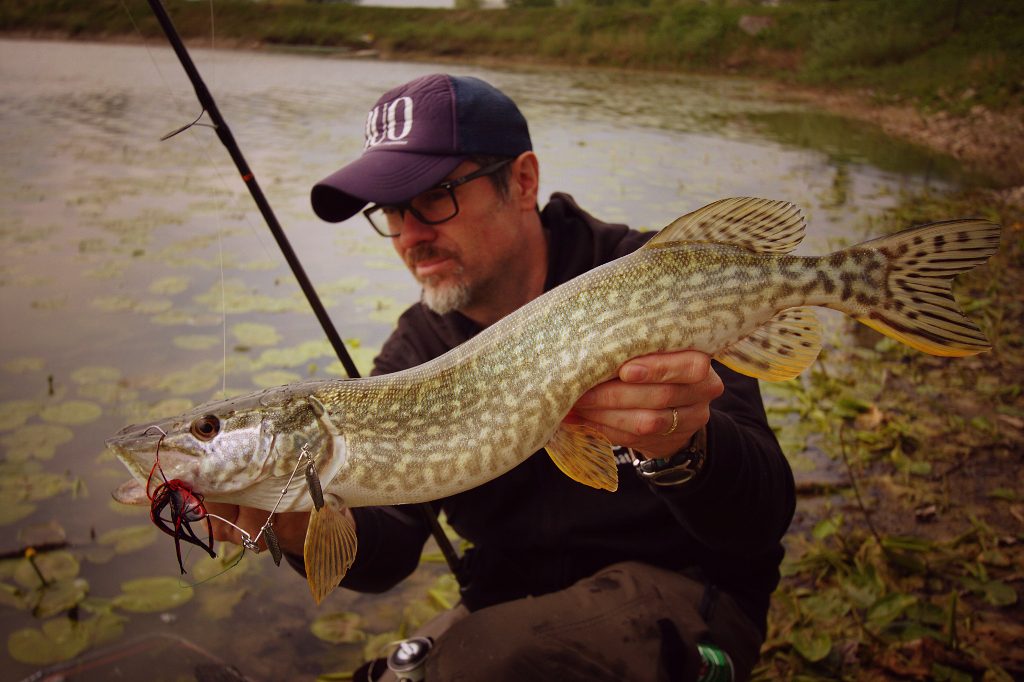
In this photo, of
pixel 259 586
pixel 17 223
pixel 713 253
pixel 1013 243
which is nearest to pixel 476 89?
pixel 713 253

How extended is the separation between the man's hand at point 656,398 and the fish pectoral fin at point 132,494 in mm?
888

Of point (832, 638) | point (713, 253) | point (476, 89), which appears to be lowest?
point (832, 638)

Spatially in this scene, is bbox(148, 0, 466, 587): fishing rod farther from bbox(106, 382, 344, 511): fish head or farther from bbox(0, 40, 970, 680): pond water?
bbox(106, 382, 344, 511): fish head

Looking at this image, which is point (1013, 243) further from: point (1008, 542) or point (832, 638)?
point (832, 638)

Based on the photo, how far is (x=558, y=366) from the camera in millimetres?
1376

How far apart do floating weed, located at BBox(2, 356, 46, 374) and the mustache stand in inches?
107

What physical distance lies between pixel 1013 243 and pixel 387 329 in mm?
5580

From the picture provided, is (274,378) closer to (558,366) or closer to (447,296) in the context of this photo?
(447,296)

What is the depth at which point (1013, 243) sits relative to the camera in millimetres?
5941

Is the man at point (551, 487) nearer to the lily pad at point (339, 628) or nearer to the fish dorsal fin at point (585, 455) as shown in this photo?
the fish dorsal fin at point (585, 455)

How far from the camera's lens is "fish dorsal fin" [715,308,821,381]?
141 centimetres

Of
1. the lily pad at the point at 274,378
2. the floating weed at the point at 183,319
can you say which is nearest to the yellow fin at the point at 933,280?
the lily pad at the point at 274,378

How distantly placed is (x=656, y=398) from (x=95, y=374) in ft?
11.3

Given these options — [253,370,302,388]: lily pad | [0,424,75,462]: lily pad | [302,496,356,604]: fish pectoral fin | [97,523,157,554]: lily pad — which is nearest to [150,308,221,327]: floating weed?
[253,370,302,388]: lily pad
